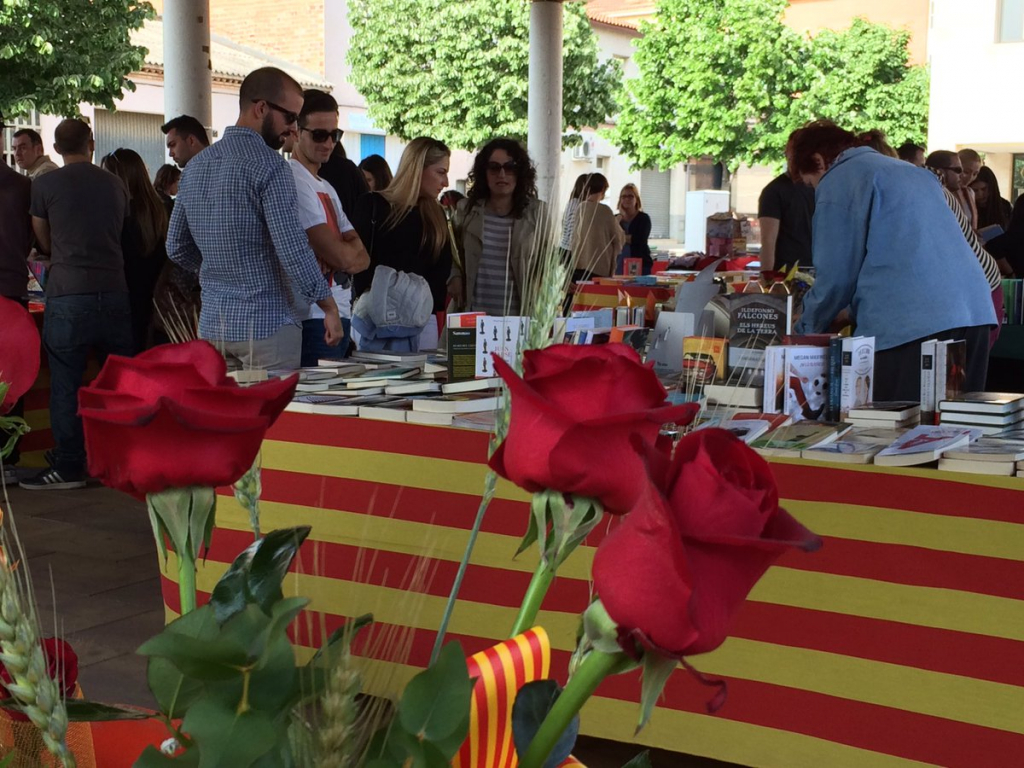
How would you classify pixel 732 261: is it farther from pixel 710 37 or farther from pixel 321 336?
pixel 710 37

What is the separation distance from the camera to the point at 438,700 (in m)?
0.46

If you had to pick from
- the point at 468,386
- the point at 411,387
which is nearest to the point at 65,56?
the point at 411,387

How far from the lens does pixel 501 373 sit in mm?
595

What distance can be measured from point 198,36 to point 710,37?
80.1ft

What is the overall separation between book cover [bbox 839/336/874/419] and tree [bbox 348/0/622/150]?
80.1 ft

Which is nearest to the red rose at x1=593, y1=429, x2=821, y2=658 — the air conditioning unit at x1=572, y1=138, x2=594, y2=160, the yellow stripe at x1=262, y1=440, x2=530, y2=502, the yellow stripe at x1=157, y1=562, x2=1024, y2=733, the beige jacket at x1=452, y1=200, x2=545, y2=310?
the yellow stripe at x1=157, y1=562, x2=1024, y2=733

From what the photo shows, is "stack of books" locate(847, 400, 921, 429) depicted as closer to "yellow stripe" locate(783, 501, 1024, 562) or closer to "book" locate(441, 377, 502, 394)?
"yellow stripe" locate(783, 501, 1024, 562)

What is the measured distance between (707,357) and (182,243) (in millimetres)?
1822

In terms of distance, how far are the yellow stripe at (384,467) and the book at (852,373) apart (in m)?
0.78

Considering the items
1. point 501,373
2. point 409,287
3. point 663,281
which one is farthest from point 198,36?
point 501,373

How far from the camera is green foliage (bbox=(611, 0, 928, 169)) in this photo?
1172 inches

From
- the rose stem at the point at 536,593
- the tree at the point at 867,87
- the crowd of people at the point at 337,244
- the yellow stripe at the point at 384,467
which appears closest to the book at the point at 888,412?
the crowd of people at the point at 337,244

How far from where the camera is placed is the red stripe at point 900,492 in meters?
2.26

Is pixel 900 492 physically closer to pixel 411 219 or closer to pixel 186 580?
pixel 186 580
